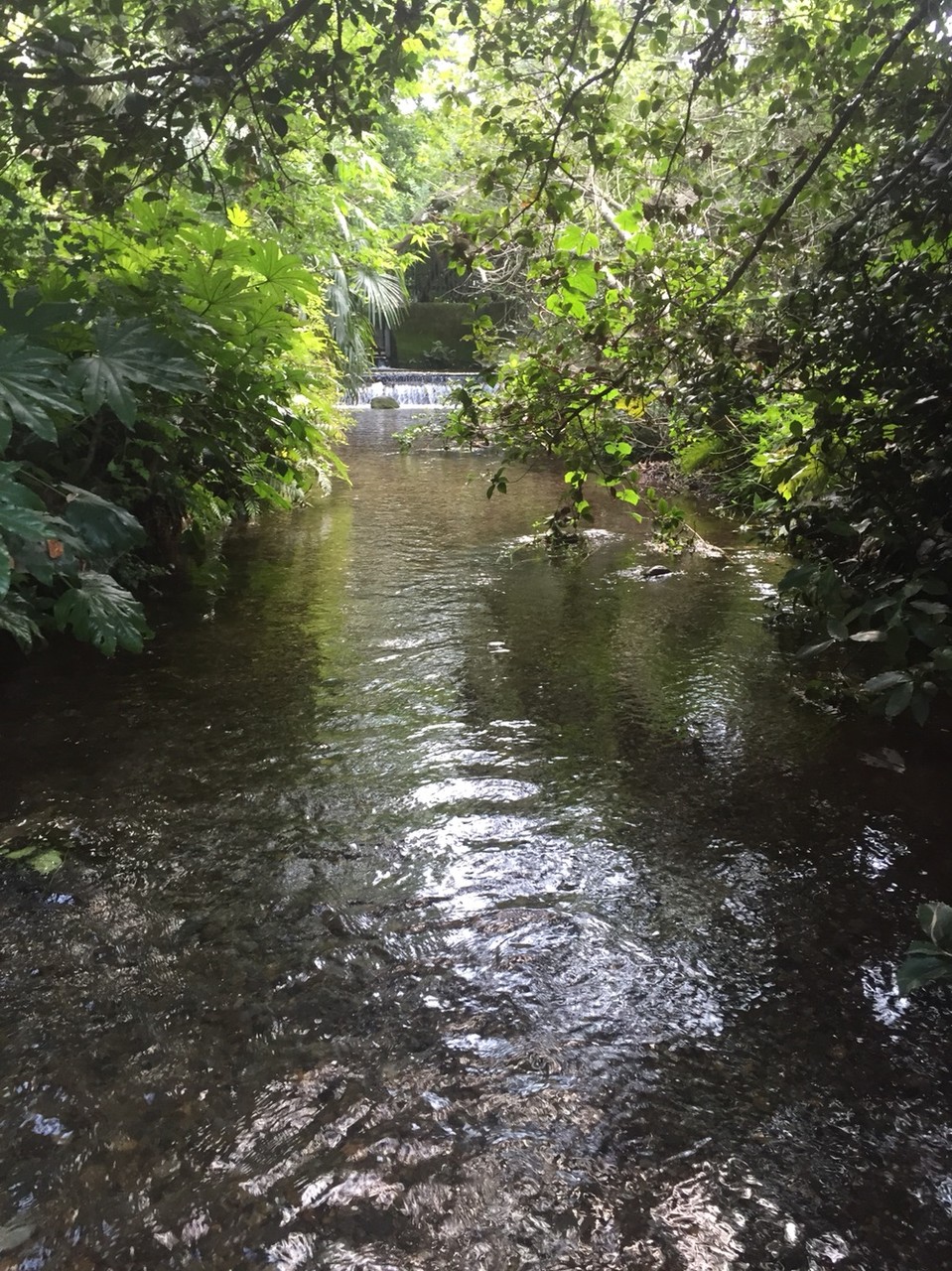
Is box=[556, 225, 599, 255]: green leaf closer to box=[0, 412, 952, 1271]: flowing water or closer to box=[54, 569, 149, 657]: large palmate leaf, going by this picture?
box=[0, 412, 952, 1271]: flowing water

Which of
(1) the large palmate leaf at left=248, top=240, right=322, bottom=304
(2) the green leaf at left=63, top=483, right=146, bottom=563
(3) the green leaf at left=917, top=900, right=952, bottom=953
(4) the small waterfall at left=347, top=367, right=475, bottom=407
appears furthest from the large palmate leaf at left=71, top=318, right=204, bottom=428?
(4) the small waterfall at left=347, top=367, right=475, bottom=407

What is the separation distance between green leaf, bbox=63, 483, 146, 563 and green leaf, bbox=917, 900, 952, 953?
2725mm

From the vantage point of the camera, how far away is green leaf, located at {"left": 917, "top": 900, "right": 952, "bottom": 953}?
1.43 meters

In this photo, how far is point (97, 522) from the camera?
3057mm

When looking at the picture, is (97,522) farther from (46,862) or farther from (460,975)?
(460,975)

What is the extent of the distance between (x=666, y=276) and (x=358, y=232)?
5788 millimetres

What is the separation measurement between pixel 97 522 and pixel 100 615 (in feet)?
1.30

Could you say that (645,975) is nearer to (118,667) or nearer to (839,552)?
(118,667)

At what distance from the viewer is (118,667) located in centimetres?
347

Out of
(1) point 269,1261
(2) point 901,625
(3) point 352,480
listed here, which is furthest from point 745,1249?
(3) point 352,480

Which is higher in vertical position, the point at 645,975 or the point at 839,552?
the point at 839,552

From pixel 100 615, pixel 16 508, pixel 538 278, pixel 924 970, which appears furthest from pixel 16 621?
pixel 924 970

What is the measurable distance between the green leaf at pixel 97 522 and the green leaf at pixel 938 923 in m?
2.73

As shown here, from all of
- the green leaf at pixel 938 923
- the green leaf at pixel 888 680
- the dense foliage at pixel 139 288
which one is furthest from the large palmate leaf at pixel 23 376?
the green leaf at pixel 888 680
